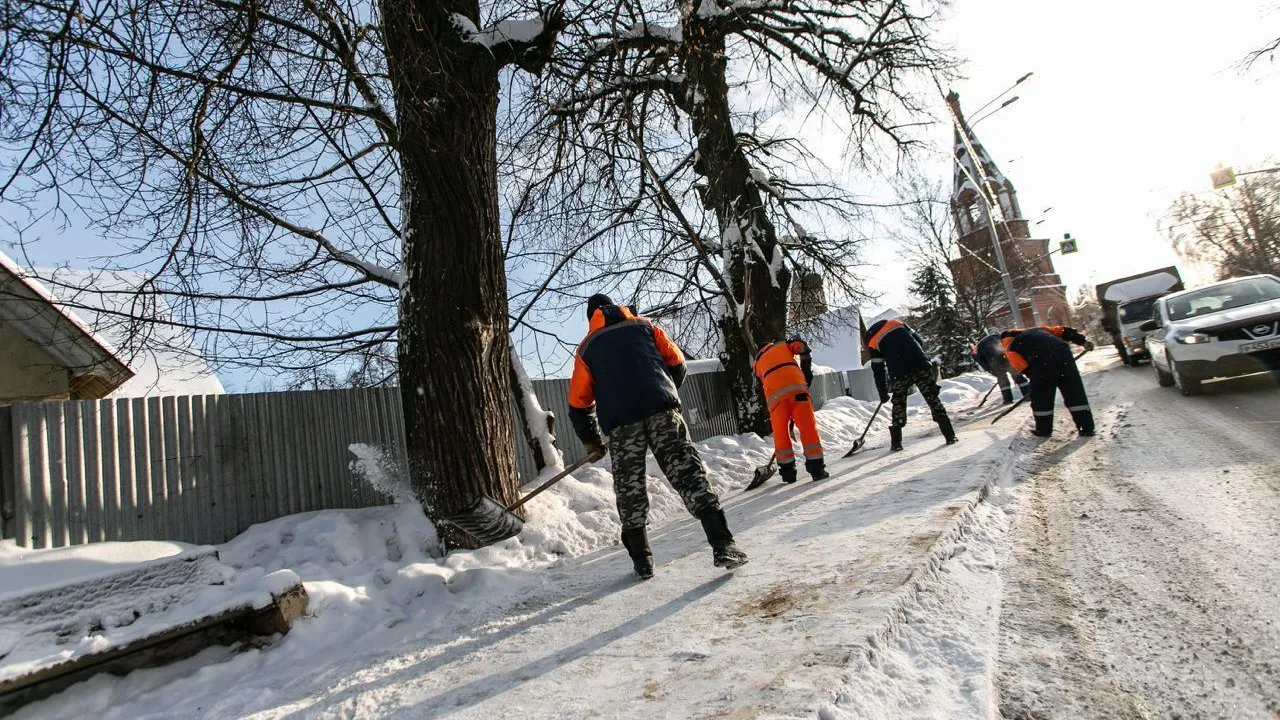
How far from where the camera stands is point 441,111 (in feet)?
16.3

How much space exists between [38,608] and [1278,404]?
34.4 ft

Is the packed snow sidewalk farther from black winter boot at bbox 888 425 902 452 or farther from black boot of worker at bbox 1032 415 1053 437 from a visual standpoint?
black winter boot at bbox 888 425 902 452

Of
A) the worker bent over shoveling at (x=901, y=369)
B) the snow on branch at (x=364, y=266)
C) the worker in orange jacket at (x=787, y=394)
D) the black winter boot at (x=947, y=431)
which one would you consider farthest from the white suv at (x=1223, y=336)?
the snow on branch at (x=364, y=266)

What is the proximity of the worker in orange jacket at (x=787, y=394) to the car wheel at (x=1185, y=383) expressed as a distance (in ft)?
18.2

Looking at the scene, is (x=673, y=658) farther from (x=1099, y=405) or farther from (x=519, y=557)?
(x=1099, y=405)

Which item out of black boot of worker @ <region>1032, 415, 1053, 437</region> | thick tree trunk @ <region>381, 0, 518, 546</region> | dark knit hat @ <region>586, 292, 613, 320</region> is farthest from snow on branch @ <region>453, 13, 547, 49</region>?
black boot of worker @ <region>1032, 415, 1053, 437</region>

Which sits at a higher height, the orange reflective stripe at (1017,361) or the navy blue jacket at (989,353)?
the navy blue jacket at (989,353)

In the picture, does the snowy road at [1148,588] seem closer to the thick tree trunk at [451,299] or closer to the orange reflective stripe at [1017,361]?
the orange reflective stripe at [1017,361]

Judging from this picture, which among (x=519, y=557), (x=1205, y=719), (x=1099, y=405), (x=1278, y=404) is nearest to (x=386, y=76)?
(x=519, y=557)

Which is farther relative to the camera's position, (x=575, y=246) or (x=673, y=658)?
(x=575, y=246)

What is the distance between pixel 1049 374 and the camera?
21.4ft

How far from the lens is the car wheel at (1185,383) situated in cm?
814

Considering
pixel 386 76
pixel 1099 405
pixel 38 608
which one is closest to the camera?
pixel 38 608

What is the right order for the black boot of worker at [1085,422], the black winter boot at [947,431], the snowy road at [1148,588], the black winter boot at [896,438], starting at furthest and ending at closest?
the black winter boot at [896,438] < the black winter boot at [947,431] < the black boot of worker at [1085,422] < the snowy road at [1148,588]
